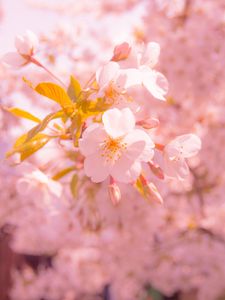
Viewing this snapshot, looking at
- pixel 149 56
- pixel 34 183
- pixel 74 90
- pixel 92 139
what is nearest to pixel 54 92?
pixel 74 90

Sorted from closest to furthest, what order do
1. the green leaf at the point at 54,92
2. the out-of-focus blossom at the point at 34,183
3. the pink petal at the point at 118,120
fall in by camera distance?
the pink petal at the point at 118,120
the green leaf at the point at 54,92
the out-of-focus blossom at the point at 34,183

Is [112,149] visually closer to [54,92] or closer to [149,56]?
[54,92]

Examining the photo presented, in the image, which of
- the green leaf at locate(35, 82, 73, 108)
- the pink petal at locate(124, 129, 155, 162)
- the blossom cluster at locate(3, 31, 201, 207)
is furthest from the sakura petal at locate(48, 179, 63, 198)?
the pink petal at locate(124, 129, 155, 162)

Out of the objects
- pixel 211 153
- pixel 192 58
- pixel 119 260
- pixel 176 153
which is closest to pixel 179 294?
pixel 119 260

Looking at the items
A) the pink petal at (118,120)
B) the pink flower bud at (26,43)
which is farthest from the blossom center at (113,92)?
the pink flower bud at (26,43)

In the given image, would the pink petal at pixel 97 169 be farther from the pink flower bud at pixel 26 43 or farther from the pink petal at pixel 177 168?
the pink flower bud at pixel 26 43

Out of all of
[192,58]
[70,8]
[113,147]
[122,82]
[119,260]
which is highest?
[122,82]

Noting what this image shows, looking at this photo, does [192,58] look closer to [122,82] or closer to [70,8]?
[122,82]

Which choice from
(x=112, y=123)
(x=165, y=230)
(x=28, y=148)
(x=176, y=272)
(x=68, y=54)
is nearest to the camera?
(x=112, y=123)
